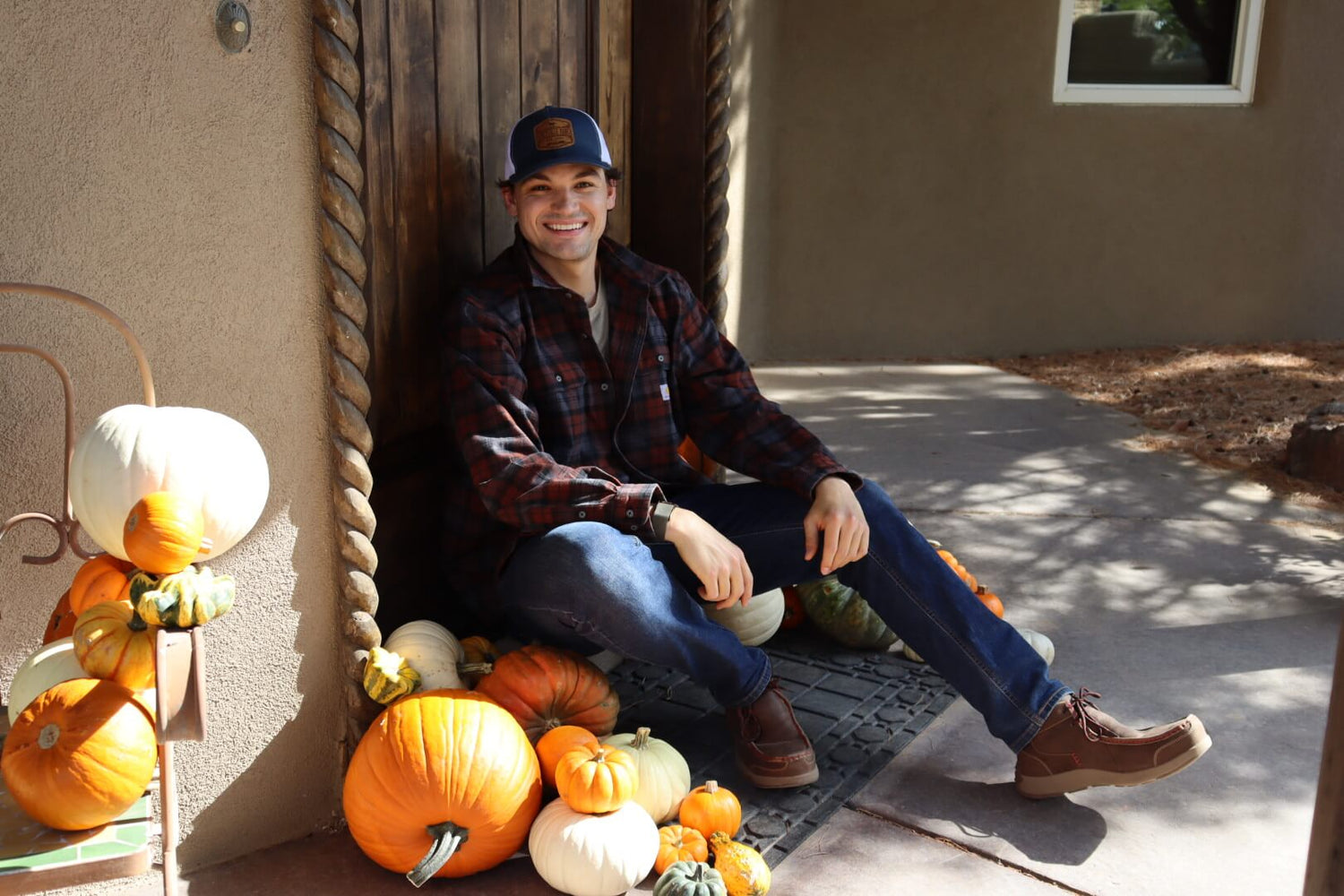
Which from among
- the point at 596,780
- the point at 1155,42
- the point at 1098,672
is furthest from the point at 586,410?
the point at 1155,42

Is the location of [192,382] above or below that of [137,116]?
below

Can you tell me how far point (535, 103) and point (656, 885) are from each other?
1.97 m

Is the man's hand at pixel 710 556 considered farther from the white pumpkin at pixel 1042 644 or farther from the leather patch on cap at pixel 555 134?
the white pumpkin at pixel 1042 644

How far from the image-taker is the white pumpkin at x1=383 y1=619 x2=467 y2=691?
256 cm

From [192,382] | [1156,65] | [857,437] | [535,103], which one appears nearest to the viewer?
[192,382]

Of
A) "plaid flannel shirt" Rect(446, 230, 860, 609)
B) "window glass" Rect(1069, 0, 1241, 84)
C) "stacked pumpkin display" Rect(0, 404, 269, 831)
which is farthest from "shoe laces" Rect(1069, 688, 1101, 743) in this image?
"window glass" Rect(1069, 0, 1241, 84)

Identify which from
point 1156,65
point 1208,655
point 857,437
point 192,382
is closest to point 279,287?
point 192,382

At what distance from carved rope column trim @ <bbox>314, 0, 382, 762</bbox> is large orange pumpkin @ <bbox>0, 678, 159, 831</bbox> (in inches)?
26.8

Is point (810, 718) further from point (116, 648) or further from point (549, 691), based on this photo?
point (116, 648)

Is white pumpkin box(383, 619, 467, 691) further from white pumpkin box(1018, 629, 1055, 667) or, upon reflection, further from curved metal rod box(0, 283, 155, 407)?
white pumpkin box(1018, 629, 1055, 667)

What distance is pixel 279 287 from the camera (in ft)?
7.47

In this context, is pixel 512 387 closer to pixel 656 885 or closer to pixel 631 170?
pixel 656 885

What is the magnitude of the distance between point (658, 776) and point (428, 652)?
0.54 m

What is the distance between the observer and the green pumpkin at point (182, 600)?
5.45 ft
